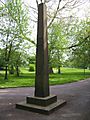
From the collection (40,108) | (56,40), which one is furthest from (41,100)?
(56,40)

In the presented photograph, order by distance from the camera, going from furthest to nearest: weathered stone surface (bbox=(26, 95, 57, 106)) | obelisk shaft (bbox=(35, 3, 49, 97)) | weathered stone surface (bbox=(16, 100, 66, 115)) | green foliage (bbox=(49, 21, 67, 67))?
green foliage (bbox=(49, 21, 67, 67)) → obelisk shaft (bbox=(35, 3, 49, 97)) → weathered stone surface (bbox=(26, 95, 57, 106)) → weathered stone surface (bbox=(16, 100, 66, 115))

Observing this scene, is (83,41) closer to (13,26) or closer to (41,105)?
(13,26)

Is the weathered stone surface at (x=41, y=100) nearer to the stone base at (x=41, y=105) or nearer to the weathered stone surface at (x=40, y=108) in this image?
the stone base at (x=41, y=105)

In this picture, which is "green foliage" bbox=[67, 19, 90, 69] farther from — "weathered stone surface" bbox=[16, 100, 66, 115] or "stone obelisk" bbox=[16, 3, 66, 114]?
"weathered stone surface" bbox=[16, 100, 66, 115]

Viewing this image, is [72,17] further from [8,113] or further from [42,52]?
[8,113]

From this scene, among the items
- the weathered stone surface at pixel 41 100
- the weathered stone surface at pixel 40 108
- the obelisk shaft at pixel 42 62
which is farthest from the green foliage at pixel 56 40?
the weathered stone surface at pixel 40 108

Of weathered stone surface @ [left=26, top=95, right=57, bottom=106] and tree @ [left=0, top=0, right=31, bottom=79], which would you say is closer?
weathered stone surface @ [left=26, top=95, right=57, bottom=106]

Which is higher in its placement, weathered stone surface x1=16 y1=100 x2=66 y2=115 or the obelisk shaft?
the obelisk shaft

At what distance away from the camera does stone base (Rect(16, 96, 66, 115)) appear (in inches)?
231

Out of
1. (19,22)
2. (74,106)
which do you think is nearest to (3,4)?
(19,22)

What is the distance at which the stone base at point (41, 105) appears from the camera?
5.88 m

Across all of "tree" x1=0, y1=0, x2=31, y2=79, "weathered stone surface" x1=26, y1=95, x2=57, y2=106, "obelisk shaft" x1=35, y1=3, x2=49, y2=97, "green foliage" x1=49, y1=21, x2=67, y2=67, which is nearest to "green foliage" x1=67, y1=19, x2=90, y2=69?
"green foliage" x1=49, y1=21, x2=67, y2=67

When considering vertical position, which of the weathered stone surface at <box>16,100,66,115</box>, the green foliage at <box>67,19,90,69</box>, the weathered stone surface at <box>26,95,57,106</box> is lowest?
the weathered stone surface at <box>16,100,66,115</box>

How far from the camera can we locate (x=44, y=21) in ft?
22.7
